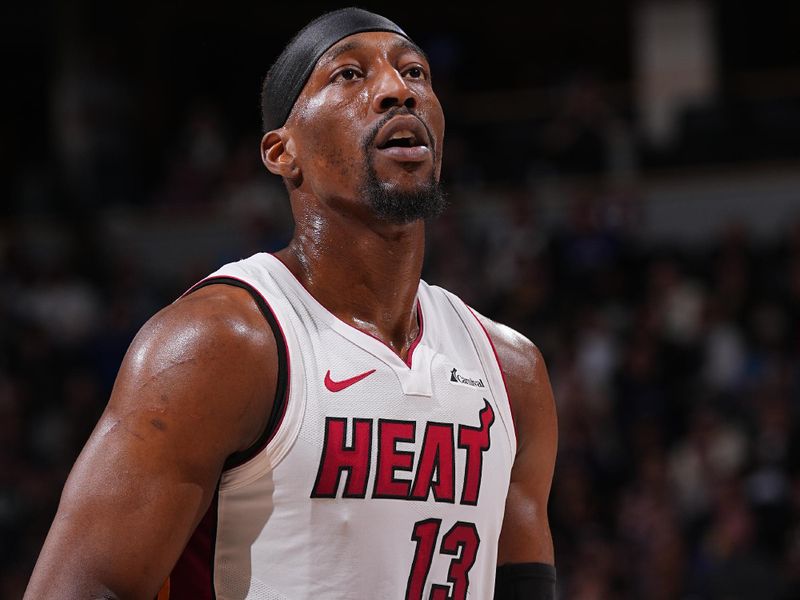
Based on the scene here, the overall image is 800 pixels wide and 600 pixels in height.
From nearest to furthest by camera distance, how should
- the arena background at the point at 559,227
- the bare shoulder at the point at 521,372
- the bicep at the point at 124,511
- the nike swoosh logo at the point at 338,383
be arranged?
the bicep at the point at 124,511 → the nike swoosh logo at the point at 338,383 → the bare shoulder at the point at 521,372 → the arena background at the point at 559,227

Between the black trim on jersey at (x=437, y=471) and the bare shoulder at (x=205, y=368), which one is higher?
the bare shoulder at (x=205, y=368)

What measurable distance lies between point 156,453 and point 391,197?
72cm

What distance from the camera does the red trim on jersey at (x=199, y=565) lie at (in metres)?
2.47

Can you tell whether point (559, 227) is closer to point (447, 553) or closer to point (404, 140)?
point (404, 140)

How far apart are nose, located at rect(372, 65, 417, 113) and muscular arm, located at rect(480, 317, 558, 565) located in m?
0.59

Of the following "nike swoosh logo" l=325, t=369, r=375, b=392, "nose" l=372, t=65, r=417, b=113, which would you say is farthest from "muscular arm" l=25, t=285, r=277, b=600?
"nose" l=372, t=65, r=417, b=113

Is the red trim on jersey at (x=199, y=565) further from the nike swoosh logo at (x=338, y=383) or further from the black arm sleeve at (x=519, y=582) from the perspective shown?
the black arm sleeve at (x=519, y=582)

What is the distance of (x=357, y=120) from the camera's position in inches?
107

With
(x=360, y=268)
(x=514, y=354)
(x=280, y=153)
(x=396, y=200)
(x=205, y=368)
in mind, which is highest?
(x=280, y=153)

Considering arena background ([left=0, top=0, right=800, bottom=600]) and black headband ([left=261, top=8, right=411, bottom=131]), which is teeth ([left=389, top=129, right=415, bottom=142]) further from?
arena background ([left=0, top=0, right=800, bottom=600])

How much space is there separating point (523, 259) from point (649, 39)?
366 cm

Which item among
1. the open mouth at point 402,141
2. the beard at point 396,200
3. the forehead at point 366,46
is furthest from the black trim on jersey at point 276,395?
the forehead at point 366,46

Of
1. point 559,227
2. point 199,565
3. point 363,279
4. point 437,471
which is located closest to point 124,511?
point 199,565

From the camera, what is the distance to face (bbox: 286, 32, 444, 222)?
2.70 meters
